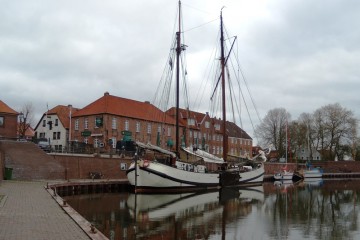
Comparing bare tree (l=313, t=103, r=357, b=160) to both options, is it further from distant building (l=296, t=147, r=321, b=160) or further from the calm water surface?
the calm water surface

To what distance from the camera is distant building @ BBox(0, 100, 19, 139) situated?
50.6 m

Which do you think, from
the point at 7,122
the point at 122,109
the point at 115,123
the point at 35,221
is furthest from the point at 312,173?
the point at 35,221

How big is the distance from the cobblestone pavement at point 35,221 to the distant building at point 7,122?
31.0m

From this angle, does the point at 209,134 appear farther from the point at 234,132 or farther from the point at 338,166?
the point at 338,166

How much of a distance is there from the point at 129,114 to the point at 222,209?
41.9 meters

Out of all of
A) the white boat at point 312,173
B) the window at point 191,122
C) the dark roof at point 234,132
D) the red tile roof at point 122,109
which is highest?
the red tile roof at point 122,109

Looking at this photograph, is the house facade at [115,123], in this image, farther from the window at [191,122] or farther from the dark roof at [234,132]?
the dark roof at [234,132]

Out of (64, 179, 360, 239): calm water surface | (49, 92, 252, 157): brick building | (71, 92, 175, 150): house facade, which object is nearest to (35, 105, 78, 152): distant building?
(49, 92, 252, 157): brick building

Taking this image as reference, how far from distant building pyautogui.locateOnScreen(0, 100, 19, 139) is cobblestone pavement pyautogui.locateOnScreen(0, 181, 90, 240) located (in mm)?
30977

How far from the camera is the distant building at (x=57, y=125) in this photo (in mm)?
71125

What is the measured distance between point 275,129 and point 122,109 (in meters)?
39.7

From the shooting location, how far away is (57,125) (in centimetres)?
7275

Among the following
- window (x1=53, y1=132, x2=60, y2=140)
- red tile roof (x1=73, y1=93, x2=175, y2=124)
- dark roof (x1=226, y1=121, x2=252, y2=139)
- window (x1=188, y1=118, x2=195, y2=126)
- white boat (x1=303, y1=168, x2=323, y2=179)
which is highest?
red tile roof (x1=73, y1=93, x2=175, y2=124)

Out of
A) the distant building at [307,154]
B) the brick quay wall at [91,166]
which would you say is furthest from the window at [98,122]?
the distant building at [307,154]
